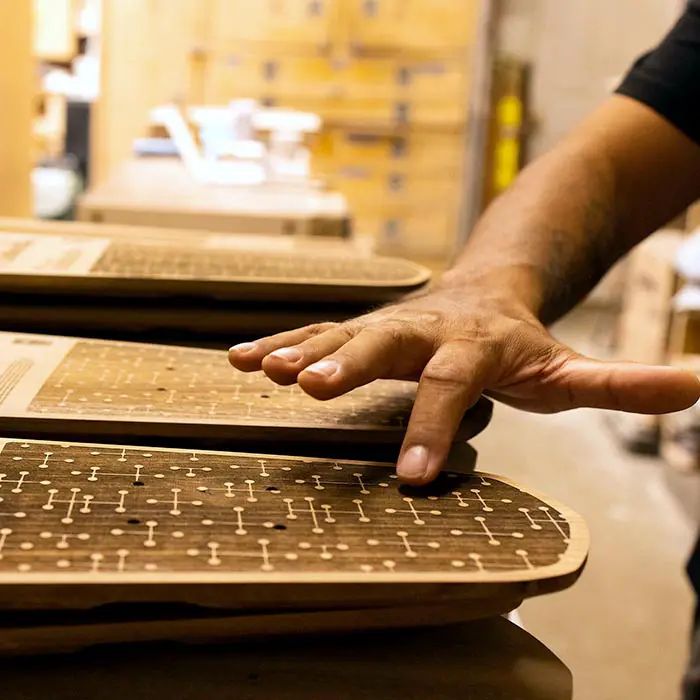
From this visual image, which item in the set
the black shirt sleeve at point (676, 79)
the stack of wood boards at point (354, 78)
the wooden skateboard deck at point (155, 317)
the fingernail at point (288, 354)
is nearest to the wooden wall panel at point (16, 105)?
the wooden skateboard deck at point (155, 317)

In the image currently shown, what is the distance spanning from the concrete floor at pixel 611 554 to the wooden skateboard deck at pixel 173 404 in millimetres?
981

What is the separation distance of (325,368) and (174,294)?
0.34m

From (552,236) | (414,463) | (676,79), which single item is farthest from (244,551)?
(676,79)

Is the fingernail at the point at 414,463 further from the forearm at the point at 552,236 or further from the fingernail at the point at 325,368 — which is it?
the forearm at the point at 552,236

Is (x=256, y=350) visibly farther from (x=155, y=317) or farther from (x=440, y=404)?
(x=155, y=317)

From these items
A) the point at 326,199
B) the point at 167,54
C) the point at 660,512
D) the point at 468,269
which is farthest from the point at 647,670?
the point at 167,54

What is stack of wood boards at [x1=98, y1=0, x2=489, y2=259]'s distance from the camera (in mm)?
4250

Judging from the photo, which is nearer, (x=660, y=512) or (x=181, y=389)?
(x=181, y=389)

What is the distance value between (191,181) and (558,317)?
170 cm

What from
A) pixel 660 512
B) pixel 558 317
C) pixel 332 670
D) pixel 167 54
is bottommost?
pixel 660 512

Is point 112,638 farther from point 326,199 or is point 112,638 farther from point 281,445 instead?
point 326,199

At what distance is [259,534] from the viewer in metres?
0.50

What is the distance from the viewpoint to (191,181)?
8.10 ft

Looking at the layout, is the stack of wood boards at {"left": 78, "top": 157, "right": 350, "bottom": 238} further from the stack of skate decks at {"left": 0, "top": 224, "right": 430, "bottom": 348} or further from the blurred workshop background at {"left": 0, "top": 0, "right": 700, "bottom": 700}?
the stack of skate decks at {"left": 0, "top": 224, "right": 430, "bottom": 348}
